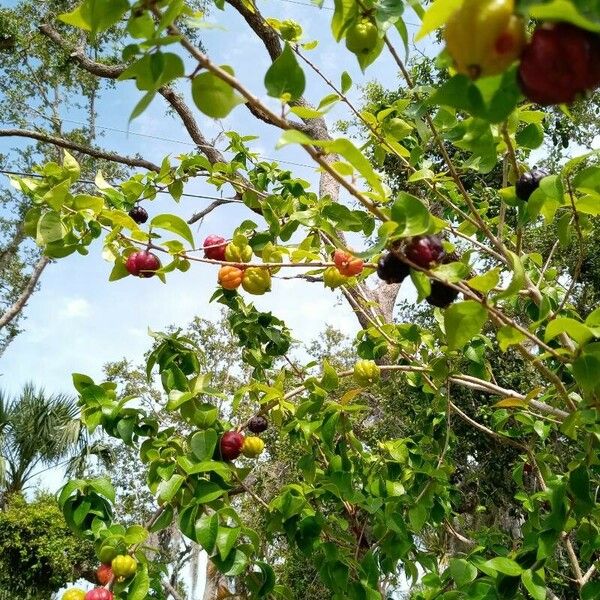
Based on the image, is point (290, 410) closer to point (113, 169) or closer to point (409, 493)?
point (409, 493)

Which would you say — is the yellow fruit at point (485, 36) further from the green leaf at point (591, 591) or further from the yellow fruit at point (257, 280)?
the green leaf at point (591, 591)

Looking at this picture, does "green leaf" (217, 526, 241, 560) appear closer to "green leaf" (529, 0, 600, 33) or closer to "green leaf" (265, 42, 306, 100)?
"green leaf" (265, 42, 306, 100)

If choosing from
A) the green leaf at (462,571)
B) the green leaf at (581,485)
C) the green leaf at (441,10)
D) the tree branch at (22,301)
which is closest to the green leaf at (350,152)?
the green leaf at (441,10)

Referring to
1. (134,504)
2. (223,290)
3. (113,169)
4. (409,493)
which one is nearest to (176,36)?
(223,290)

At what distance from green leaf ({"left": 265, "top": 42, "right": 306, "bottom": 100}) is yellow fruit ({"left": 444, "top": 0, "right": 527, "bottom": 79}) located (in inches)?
13.5

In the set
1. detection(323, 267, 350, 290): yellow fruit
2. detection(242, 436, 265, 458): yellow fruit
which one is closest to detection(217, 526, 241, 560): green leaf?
detection(242, 436, 265, 458): yellow fruit

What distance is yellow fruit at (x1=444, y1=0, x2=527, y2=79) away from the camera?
1.46 feet

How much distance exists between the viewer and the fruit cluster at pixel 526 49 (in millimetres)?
444

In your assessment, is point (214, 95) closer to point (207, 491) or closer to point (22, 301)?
point (207, 491)

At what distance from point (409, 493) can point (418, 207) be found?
1583 mm

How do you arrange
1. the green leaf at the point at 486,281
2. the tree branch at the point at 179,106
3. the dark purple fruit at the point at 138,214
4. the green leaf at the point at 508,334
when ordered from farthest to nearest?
the tree branch at the point at 179,106 → the dark purple fruit at the point at 138,214 → the green leaf at the point at 508,334 → the green leaf at the point at 486,281

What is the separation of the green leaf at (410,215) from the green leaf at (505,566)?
95 cm

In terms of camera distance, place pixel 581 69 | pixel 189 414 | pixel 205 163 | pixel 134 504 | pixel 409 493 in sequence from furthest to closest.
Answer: pixel 134 504 → pixel 409 493 → pixel 205 163 → pixel 189 414 → pixel 581 69

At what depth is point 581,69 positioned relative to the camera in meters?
0.44
